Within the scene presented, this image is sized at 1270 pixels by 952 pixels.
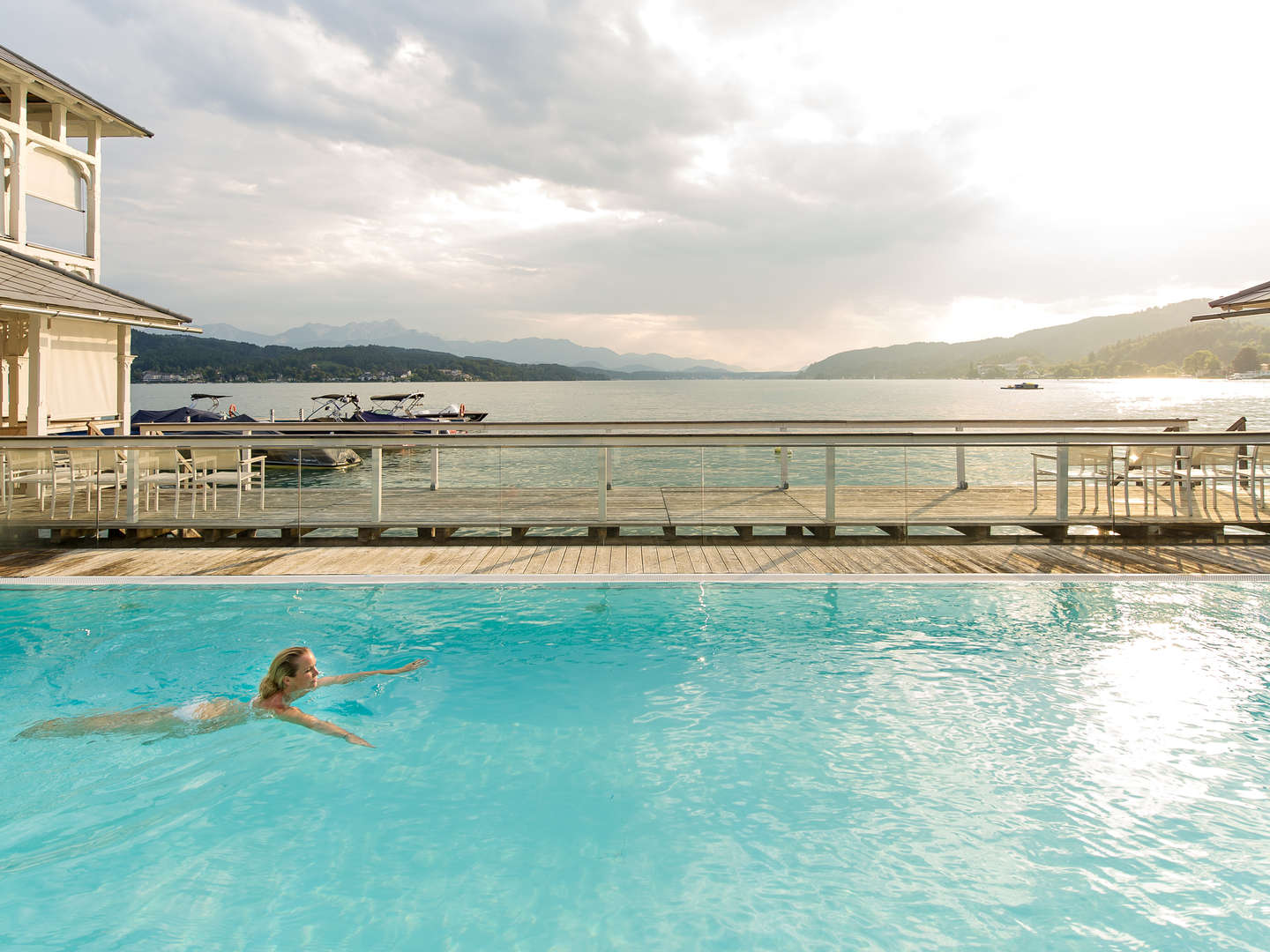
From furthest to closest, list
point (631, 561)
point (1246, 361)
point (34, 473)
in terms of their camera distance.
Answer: point (1246, 361), point (34, 473), point (631, 561)

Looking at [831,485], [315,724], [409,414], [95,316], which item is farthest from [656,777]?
[409,414]

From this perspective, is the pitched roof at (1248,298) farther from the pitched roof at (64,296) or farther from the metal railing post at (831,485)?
the pitched roof at (64,296)

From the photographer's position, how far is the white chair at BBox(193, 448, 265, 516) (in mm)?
8883

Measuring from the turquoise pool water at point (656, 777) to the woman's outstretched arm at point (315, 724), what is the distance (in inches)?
3.5

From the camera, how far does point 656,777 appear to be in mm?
4328

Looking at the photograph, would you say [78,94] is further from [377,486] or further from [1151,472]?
[1151,472]

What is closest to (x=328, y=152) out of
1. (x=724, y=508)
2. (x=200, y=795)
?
(x=724, y=508)

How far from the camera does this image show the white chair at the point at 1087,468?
8.95 m

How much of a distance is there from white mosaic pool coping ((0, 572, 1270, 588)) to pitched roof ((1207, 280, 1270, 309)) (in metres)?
5.03

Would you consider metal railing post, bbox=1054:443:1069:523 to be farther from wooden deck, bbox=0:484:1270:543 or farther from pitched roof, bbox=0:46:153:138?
pitched roof, bbox=0:46:153:138

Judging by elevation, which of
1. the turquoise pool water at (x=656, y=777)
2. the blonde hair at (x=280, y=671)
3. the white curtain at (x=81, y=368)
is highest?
the white curtain at (x=81, y=368)

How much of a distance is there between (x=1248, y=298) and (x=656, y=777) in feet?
36.9

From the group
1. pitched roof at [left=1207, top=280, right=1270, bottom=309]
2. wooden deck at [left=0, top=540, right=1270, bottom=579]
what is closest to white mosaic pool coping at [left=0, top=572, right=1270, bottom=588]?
wooden deck at [left=0, top=540, right=1270, bottom=579]

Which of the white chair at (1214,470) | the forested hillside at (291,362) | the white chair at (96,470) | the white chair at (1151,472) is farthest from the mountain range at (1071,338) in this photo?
the white chair at (96,470)
